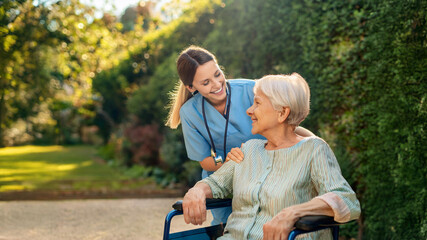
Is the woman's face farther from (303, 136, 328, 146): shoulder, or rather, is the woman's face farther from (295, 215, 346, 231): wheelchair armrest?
(295, 215, 346, 231): wheelchair armrest

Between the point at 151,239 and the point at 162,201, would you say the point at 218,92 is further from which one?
the point at 162,201

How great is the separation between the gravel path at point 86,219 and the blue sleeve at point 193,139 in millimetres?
2237

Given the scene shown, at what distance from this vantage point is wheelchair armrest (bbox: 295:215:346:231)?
1888mm

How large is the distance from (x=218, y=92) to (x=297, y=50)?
2588 millimetres

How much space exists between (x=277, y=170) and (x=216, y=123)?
2.59ft

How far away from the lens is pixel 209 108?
302 centimetres

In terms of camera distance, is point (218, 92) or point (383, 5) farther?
point (383, 5)

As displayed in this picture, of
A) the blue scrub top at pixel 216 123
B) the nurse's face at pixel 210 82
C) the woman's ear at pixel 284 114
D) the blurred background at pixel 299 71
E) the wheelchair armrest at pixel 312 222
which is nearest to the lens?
the wheelchair armrest at pixel 312 222

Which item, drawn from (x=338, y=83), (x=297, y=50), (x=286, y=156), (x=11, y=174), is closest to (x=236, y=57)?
(x=297, y=50)

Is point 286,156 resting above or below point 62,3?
below

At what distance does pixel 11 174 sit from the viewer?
11.1m

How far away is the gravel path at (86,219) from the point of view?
504cm

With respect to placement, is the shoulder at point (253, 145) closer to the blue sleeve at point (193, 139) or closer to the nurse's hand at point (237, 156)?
the nurse's hand at point (237, 156)

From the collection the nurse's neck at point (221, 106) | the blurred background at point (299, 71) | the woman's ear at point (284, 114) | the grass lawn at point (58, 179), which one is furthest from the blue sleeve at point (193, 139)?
the grass lawn at point (58, 179)
